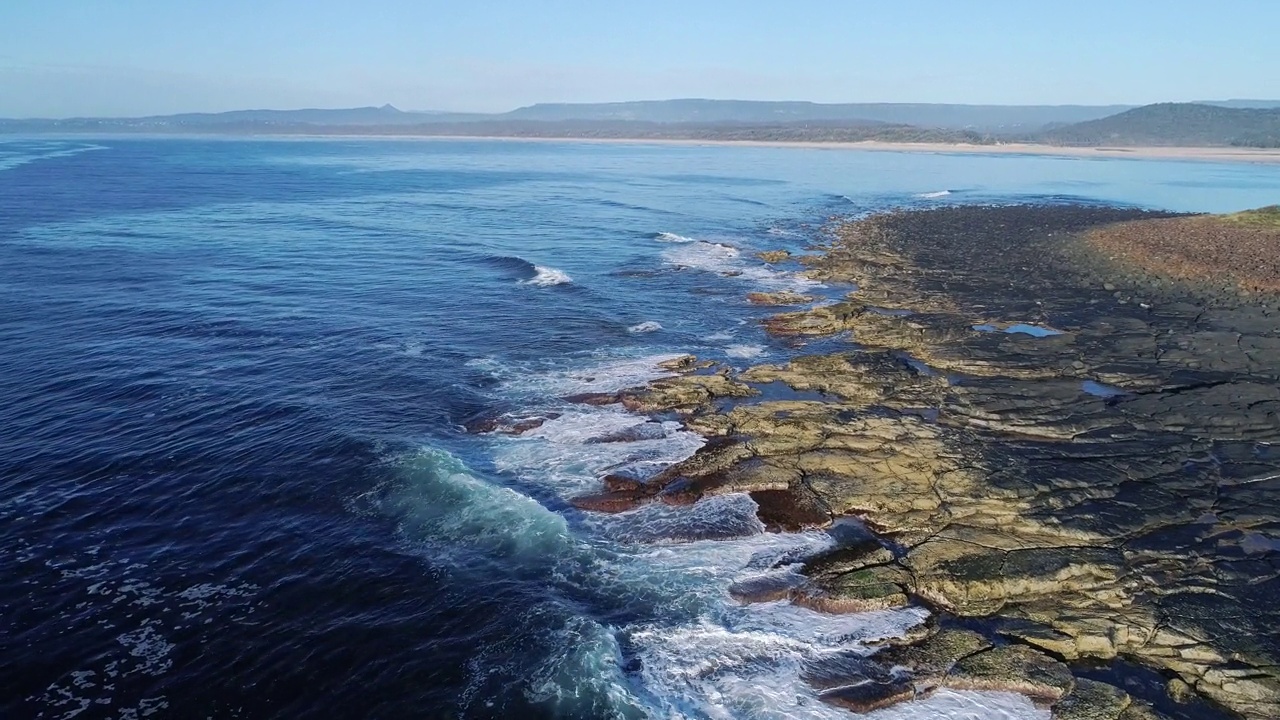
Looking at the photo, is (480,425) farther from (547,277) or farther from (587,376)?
(547,277)

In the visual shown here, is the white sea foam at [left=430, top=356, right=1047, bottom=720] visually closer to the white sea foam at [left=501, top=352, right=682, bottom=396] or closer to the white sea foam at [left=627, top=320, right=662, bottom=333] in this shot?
the white sea foam at [left=501, top=352, right=682, bottom=396]

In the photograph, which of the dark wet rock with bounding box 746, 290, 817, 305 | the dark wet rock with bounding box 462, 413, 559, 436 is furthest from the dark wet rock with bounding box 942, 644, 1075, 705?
the dark wet rock with bounding box 746, 290, 817, 305

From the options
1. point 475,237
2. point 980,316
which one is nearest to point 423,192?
point 475,237

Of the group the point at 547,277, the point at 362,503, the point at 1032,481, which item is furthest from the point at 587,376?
the point at 547,277

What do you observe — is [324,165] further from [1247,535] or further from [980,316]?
[1247,535]

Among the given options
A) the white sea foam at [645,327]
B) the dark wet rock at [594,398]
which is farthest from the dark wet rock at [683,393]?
the white sea foam at [645,327]
